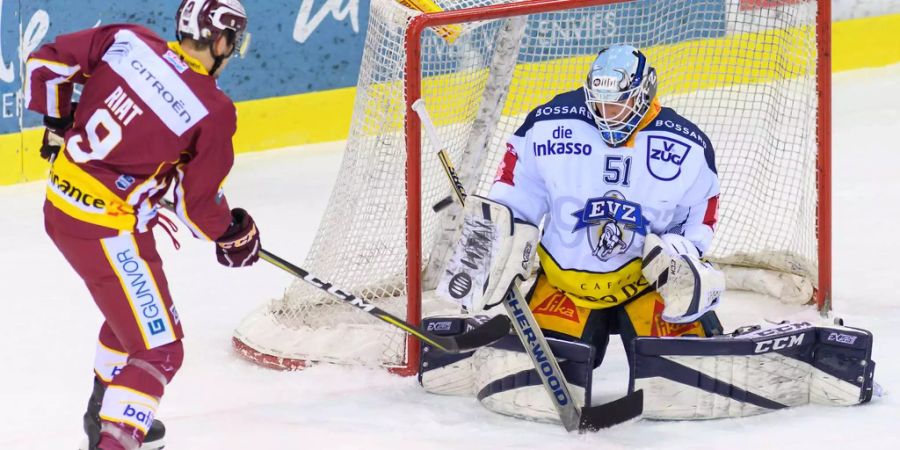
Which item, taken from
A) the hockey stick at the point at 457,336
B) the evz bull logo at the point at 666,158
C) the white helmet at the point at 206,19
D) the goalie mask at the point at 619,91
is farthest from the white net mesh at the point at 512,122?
the white helmet at the point at 206,19

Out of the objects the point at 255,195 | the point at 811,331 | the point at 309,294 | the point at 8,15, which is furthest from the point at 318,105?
the point at 811,331

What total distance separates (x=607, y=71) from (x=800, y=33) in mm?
1185

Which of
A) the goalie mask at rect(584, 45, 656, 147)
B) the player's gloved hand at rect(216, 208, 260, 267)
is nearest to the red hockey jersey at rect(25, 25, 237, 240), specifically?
the player's gloved hand at rect(216, 208, 260, 267)

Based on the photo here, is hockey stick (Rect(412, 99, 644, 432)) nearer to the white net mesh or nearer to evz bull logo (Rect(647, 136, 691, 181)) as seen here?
evz bull logo (Rect(647, 136, 691, 181))

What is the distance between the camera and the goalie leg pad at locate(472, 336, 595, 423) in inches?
138

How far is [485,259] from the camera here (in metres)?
3.50

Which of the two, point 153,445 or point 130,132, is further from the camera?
point 153,445

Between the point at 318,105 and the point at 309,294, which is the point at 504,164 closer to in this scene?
the point at 309,294

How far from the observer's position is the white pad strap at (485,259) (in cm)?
348

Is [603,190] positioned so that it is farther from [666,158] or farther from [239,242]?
[239,242]

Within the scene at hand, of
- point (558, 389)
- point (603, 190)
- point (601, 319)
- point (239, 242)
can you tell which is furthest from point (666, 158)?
point (239, 242)

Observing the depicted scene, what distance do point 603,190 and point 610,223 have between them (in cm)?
8

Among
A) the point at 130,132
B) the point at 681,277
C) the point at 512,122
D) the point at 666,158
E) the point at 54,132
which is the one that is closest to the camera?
the point at 130,132

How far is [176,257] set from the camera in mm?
5137
